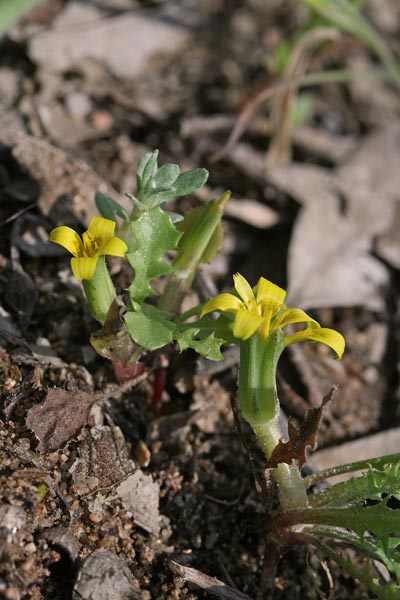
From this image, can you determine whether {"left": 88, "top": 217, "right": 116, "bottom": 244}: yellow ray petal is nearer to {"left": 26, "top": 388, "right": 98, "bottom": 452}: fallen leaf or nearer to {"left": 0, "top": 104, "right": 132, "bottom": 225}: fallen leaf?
{"left": 26, "top": 388, "right": 98, "bottom": 452}: fallen leaf

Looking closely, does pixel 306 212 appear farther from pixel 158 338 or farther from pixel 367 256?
pixel 158 338

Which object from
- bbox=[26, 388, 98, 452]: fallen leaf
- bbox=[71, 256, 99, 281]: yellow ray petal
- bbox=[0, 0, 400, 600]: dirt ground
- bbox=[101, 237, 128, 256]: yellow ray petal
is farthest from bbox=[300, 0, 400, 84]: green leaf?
bbox=[26, 388, 98, 452]: fallen leaf

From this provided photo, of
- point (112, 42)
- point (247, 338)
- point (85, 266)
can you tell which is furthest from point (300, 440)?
point (112, 42)

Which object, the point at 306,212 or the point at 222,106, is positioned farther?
the point at 222,106

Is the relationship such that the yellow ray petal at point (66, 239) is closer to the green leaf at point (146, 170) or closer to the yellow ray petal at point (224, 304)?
the green leaf at point (146, 170)

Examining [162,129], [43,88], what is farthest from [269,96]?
[43,88]

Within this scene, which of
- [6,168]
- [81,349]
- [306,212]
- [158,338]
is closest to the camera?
[158,338]

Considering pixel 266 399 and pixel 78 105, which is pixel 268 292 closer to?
pixel 266 399
